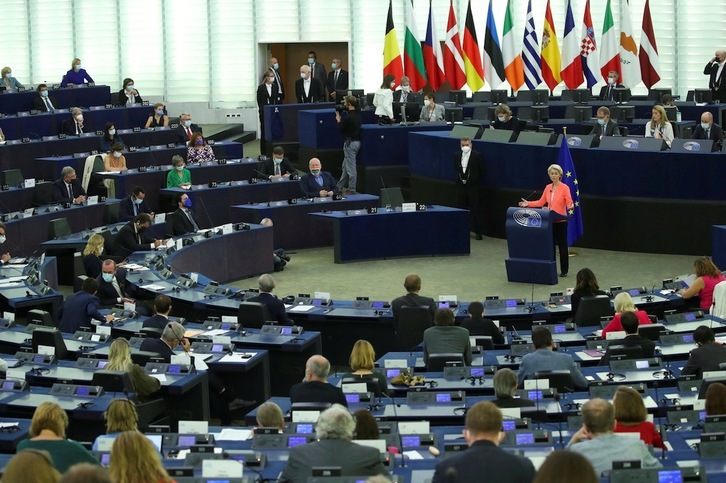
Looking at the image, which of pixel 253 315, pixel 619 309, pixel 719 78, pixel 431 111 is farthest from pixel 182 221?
pixel 719 78

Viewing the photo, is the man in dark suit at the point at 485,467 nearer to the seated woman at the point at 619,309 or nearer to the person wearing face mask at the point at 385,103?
the seated woman at the point at 619,309

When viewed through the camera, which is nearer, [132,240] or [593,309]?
[593,309]

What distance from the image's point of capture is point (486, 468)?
6.62 m

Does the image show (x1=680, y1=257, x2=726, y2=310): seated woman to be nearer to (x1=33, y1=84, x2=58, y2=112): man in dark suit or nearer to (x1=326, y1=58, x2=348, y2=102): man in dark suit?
(x1=326, y1=58, x2=348, y2=102): man in dark suit

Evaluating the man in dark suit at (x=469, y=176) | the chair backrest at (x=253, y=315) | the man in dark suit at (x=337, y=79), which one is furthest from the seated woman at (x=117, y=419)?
the man in dark suit at (x=337, y=79)

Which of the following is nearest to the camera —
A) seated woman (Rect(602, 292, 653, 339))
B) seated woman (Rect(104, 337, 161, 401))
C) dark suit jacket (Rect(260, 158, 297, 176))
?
seated woman (Rect(104, 337, 161, 401))

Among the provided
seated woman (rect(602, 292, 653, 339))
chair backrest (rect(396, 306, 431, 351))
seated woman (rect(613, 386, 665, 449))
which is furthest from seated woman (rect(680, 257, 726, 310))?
seated woman (rect(613, 386, 665, 449))

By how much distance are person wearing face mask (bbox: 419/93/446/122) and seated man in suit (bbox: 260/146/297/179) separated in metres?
3.69

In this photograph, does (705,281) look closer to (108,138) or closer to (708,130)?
(708,130)

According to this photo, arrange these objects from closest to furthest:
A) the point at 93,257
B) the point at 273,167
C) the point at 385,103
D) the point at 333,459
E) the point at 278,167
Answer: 1. the point at 333,459
2. the point at 93,257
3. the point at 278,167
4. the point at 273,167
5. the point at 385,103

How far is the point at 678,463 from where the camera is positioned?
8680mm

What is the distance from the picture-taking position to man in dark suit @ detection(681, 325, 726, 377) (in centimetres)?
1150

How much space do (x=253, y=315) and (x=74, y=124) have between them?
1437 cm

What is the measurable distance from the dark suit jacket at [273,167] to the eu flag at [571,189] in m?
6.01
